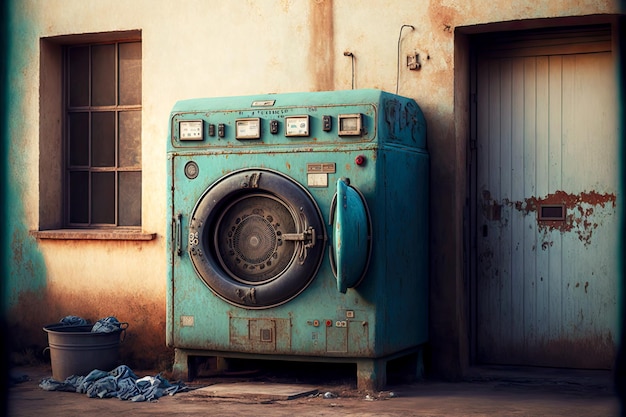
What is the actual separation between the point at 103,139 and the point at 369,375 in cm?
308

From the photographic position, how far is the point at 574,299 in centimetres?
576

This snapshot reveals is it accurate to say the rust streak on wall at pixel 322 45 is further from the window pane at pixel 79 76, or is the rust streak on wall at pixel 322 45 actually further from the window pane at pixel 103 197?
the window pane at pixel 79 76

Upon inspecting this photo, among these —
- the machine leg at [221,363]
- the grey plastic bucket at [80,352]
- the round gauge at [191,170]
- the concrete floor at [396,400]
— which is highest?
the round gauge at [191,170]

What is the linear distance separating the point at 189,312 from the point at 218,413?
107 centimetres

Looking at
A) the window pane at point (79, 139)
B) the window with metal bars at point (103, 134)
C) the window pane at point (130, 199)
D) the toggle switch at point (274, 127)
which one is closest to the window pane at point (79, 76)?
the window with metal bars at point (103, 134)

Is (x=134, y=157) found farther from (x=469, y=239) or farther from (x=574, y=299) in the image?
(x=574, y=299)

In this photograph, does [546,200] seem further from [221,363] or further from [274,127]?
[221,363]

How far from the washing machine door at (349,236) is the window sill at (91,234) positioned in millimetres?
1976

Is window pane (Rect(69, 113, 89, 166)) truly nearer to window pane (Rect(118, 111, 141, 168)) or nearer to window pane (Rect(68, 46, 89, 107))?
window pane (Rect(68, 46, 89, 107))

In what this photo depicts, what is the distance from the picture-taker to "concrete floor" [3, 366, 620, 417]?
4.59m

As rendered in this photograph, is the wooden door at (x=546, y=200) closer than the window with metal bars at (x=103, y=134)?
Yes

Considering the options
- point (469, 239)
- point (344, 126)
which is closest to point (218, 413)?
point (344, 126)

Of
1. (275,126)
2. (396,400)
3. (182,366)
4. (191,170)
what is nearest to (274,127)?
(275,126)

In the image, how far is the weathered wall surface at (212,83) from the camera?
226 inches
